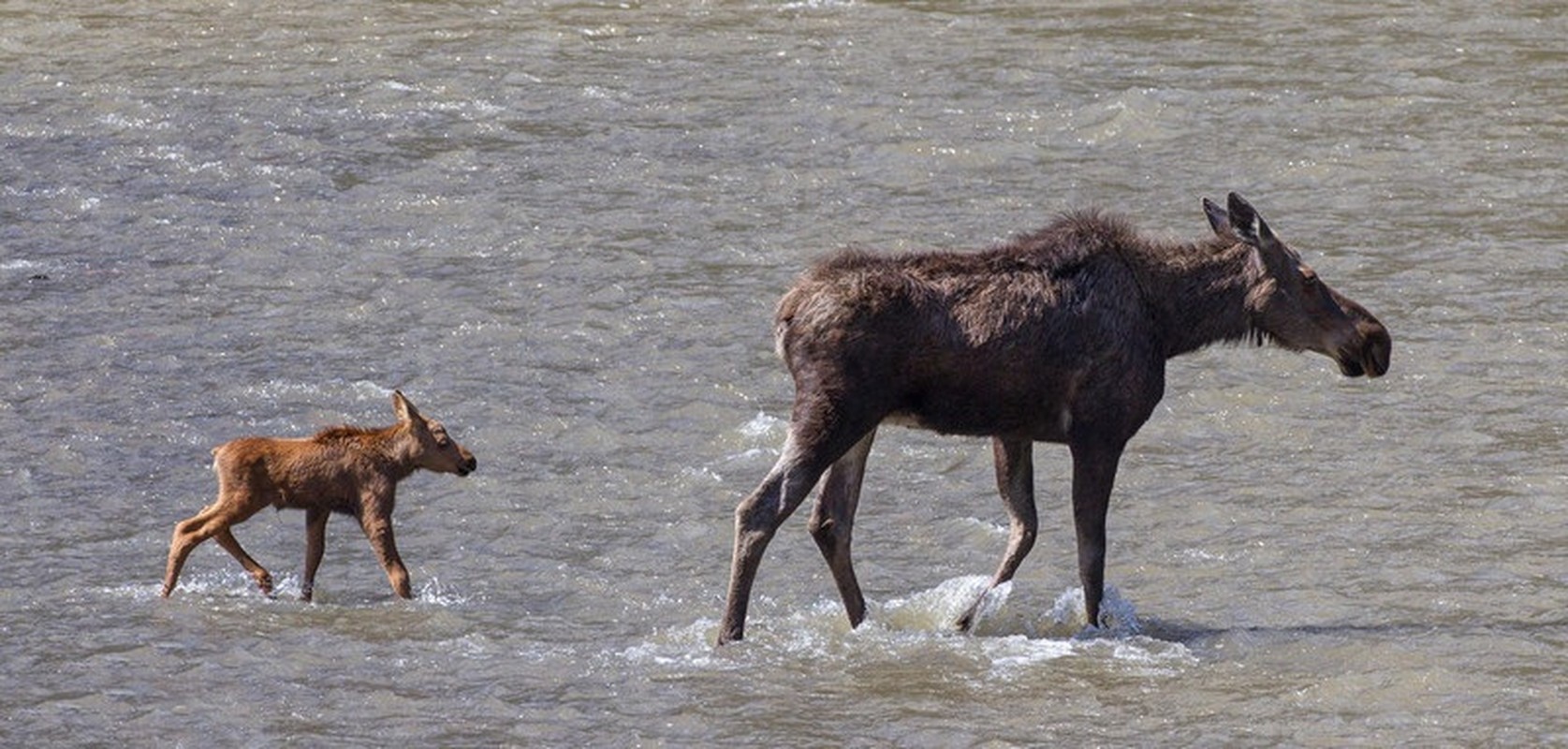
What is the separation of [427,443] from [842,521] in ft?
6.60

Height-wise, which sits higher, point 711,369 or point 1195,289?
point 1195,289

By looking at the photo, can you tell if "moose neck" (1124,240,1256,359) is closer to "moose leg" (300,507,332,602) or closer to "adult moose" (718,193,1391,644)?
"adult moose" (718,193,1391,644)

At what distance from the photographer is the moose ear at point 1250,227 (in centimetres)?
1121

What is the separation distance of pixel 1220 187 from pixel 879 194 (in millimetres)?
2307

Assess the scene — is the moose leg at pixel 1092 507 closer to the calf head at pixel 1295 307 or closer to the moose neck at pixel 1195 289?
the moose neck at pixel 1195 289

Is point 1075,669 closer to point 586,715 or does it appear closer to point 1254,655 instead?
point 1254,655

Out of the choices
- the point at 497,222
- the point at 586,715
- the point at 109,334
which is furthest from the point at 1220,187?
the point at 586,715

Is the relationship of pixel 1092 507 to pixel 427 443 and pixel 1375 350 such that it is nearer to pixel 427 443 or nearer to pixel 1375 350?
pixel 1375 350

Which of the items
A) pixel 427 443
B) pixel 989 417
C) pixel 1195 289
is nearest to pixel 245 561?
pixel 427 443

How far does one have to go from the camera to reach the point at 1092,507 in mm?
10828

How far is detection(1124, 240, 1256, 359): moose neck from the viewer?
1113 centimetres

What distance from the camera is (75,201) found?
18125 mm

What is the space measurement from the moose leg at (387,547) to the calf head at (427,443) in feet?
1.08

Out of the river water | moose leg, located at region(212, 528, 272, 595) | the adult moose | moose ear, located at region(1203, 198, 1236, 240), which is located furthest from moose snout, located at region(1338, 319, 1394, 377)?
moose leg, located at region(212, 528, 272, 595)
